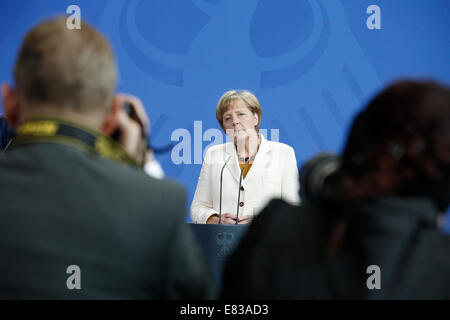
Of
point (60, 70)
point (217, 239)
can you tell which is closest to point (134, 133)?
point (60, 70)

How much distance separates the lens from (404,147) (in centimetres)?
72

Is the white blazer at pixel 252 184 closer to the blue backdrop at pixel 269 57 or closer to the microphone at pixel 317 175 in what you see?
the blue backdrop at pixel 269 57

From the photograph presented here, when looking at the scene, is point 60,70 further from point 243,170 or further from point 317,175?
point 243,170

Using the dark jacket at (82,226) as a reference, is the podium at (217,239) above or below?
above

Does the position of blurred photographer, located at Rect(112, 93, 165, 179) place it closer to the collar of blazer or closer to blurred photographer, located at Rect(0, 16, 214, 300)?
blurred photographer, located at Rect(0, 16, 214, 300)

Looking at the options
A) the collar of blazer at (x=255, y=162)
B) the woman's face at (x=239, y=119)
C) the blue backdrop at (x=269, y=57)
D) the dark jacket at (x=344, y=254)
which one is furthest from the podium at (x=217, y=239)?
the blue backdrop at (x=269, y=57)

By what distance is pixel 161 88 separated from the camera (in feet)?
13.9

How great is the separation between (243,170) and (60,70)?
2.11 m

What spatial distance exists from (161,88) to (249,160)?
175 centimetres

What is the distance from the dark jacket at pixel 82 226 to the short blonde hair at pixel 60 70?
0.33 feet

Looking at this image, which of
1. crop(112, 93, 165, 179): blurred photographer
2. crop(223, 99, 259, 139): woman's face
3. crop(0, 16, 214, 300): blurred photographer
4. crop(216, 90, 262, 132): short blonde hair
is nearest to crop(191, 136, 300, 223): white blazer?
crop(223, 99, 259, 139): woman's face

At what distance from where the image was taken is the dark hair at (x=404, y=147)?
0.71 meters

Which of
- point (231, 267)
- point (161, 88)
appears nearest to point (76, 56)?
point (231, 267)

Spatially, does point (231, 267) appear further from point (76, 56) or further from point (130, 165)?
point (76, 56)
